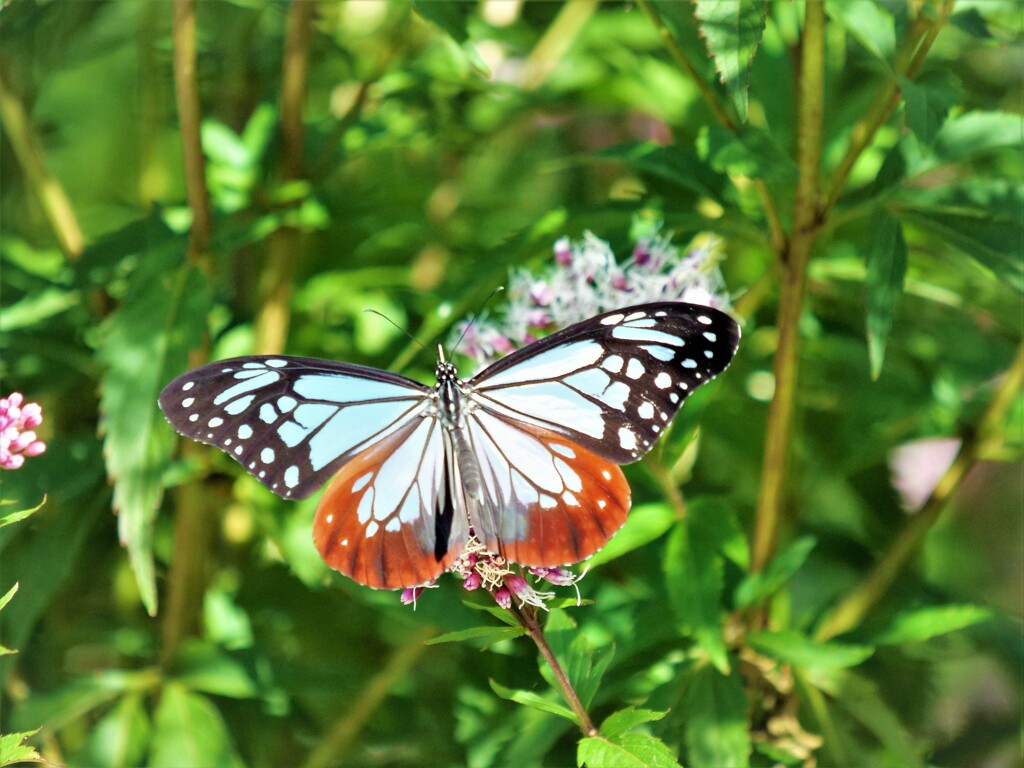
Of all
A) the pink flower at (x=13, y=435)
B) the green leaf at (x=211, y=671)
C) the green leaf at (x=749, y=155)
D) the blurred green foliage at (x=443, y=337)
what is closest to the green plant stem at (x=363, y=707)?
Answer: the blurred green foliage at (x=443, y=337)

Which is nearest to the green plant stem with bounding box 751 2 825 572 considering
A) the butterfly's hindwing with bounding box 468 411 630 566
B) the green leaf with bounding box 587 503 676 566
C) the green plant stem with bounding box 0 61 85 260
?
the green leaf with bounding box 587 503 676 566

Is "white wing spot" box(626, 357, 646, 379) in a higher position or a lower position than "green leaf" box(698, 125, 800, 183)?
lower

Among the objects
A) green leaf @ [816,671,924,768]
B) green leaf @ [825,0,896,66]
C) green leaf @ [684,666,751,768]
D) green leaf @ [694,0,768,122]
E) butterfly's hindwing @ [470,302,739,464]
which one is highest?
green leaf @ [825,0,896,66]

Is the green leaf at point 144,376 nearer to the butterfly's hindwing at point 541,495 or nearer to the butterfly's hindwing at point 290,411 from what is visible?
the butterfly's hindwing at point 290,411

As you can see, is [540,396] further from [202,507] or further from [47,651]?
[47,651]

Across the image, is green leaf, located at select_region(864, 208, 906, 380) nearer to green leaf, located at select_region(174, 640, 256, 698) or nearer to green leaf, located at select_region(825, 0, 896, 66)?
green leaf, located at select_region(825, 0, 896, 66)

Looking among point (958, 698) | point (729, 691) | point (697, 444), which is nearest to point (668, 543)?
point (729, 691)
